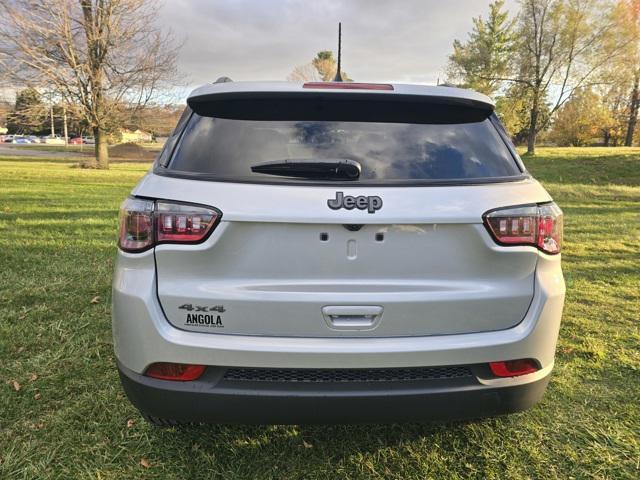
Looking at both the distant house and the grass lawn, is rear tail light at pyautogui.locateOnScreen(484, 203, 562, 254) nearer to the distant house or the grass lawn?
the grass lawn

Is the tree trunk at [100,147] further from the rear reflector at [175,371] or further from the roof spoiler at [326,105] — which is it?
the rear reflector at [175,371]

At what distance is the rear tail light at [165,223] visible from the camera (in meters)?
1.92

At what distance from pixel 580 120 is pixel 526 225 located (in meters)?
41.9

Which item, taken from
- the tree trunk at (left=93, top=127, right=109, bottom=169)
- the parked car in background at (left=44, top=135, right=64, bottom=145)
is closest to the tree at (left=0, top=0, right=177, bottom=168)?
the tree trunk at (left=93, top=127, right=109, bottom=169)

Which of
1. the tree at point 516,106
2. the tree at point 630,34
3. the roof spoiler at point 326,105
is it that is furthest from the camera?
the tree at point 516,106

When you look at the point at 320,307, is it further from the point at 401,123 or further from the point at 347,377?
the point at 401,123

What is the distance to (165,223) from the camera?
1951mm

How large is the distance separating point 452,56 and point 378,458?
43.7m

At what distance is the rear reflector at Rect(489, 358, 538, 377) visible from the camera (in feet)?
6.81

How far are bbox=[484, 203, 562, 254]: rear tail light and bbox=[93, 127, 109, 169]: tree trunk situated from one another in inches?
964

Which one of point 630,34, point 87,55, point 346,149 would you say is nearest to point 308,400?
point 346,149

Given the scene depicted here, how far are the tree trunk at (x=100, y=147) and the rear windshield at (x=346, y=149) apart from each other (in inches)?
937

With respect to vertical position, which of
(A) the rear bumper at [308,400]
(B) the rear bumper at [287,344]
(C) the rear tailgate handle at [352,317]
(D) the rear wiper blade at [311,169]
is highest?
(D) the rear wiper blade at [311,169]

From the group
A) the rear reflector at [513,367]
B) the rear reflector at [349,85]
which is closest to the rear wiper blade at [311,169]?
the rear reflector at [349,85]
